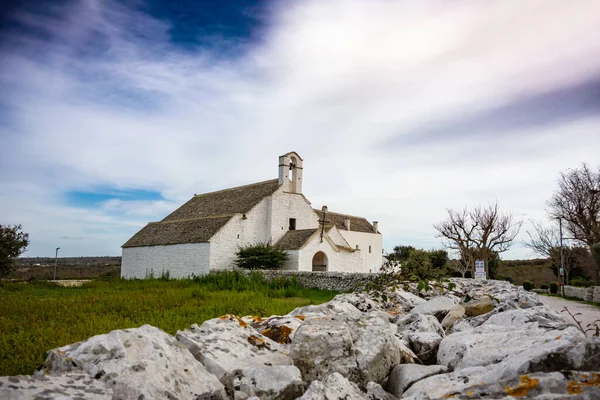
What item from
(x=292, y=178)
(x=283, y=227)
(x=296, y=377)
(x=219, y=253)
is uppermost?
(x=292, y=178)

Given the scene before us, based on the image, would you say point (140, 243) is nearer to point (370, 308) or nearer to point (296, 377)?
point (370, 308)

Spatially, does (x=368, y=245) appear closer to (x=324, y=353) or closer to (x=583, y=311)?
(x=583, y=311)

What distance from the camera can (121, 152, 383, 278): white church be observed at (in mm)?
28625

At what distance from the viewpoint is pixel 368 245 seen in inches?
1736

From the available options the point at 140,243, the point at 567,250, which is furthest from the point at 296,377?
the point at 567,250

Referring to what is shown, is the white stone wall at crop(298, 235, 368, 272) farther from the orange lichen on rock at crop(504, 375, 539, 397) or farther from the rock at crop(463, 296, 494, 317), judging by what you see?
the orange lichen on rock at crop(504, 375, 539, 397)

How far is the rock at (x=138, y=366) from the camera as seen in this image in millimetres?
3639

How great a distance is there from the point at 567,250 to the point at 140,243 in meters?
36.2

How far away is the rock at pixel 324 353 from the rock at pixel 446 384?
0.68 metres

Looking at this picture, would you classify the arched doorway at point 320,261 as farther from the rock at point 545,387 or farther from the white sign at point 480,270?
the rock at point 545,387

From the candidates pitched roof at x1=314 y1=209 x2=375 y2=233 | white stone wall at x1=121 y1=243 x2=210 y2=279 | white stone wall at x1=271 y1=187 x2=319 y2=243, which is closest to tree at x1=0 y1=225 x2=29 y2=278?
white stone wall at x1=121 y1=243 x2=210 y2=279

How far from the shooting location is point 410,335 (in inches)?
235

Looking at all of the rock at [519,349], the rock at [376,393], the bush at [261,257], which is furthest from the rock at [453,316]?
the bush at [261,257]

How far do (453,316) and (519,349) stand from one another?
11.8 ft
